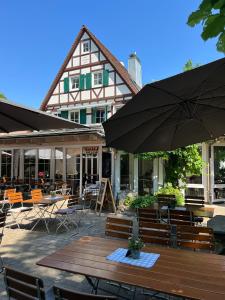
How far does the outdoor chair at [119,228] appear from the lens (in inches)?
165

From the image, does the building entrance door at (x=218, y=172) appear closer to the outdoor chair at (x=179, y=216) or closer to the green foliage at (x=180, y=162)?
the green foliage at (x=180, y=162)

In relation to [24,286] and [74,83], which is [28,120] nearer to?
[24,286]

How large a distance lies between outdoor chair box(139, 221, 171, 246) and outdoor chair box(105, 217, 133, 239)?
0.71 feet

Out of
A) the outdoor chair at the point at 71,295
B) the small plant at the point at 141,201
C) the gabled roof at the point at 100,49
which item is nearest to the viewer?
the outdoor chair at the point at 71,295

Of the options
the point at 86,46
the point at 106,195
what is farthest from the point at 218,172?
the point at 86,46

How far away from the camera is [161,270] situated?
2639mm

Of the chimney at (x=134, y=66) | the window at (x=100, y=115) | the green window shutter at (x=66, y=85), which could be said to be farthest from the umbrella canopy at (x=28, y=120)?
the chimney at (x=134, y=66)

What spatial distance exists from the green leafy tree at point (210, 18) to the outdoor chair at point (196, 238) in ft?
9.20

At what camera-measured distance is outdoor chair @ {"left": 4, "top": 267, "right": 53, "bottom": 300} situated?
7.29ft

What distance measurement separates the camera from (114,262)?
2836 millimetres

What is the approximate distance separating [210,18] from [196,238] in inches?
116

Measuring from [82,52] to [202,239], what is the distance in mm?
17247

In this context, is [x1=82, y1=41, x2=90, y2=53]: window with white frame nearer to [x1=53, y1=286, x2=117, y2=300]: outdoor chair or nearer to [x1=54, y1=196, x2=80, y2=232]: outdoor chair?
[x1=54, y1=196, x2=80, y2=232]: outdoor chair

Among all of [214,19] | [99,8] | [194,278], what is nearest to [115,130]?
[194,278]
